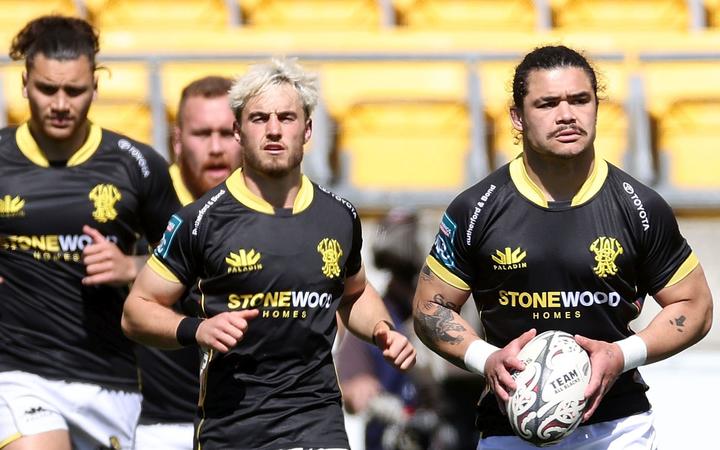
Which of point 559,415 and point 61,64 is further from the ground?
point 61,64

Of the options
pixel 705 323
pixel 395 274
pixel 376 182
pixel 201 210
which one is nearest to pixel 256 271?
pixel 201 210

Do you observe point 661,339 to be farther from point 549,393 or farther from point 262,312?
point 262,312

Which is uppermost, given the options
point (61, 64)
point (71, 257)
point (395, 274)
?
point (61, 64)

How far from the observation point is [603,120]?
9750mm

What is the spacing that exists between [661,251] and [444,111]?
456 centimetres

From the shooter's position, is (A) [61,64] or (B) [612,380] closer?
(B) [612,380]

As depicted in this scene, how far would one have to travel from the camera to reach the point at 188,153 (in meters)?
6.90

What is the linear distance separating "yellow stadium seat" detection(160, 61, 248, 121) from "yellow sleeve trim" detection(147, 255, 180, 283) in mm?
4404

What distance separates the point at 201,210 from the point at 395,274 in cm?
279

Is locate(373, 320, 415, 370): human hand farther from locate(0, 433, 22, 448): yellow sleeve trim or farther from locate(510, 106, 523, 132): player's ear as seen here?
locate(0, 433, 22, 448): yellow sleeve trim

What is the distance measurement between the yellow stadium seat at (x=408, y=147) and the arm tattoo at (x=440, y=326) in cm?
401

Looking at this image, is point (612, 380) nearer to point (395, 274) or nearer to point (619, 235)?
point (619, 235)

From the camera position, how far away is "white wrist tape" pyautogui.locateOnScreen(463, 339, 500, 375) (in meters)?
5.28

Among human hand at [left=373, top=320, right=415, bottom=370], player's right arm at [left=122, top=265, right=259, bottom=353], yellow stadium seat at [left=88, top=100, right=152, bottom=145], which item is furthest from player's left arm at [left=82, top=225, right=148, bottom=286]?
yellow stadium seat at [left=88, top=100, right=152, bottom=145]
